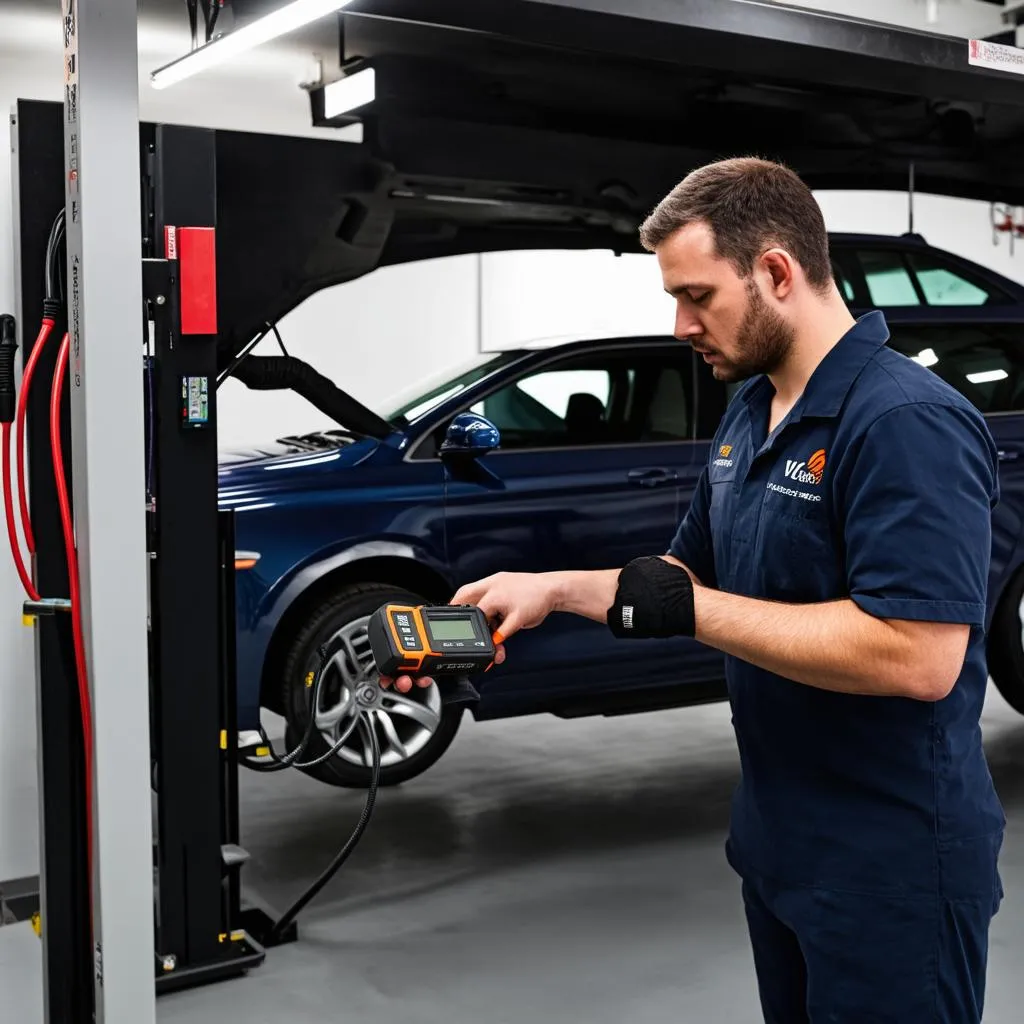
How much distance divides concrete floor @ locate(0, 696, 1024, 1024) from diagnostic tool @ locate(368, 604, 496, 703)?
1.73 m

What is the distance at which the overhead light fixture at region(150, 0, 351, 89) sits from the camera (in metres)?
2.81

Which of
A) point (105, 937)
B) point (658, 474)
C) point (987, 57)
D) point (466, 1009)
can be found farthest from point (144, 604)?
point (658, 474)

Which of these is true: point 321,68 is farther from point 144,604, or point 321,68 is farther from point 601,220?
point 144,604

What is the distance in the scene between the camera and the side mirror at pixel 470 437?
4680 mm

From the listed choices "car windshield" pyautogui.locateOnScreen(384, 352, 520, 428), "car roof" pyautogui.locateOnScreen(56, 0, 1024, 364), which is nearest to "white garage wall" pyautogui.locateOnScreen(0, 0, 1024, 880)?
"car windshield" pyautogui.locateOnScreen(384, 352, 520, 428)

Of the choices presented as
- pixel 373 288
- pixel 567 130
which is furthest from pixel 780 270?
pixel 373 288

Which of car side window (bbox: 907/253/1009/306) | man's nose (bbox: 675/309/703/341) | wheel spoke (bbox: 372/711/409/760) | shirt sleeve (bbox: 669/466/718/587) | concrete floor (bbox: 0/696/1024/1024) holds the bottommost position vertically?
concrete floor (bbox: 0/696/1024/1024)

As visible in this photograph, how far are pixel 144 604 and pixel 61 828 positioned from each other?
0.83 m

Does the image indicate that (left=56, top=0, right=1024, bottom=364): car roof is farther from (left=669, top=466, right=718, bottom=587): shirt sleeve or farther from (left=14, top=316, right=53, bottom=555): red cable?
(left=669, top=466, right=718, bottom=587): shirt sleeve

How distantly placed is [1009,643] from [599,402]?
2.11 m

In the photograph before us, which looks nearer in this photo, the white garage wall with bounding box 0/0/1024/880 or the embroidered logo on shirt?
the embroidered logo on shirt

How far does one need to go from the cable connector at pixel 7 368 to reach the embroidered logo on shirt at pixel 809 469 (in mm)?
1891

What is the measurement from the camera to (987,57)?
351 centimetres

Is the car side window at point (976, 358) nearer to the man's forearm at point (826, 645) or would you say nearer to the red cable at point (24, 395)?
the red cable at point (24, 395)
